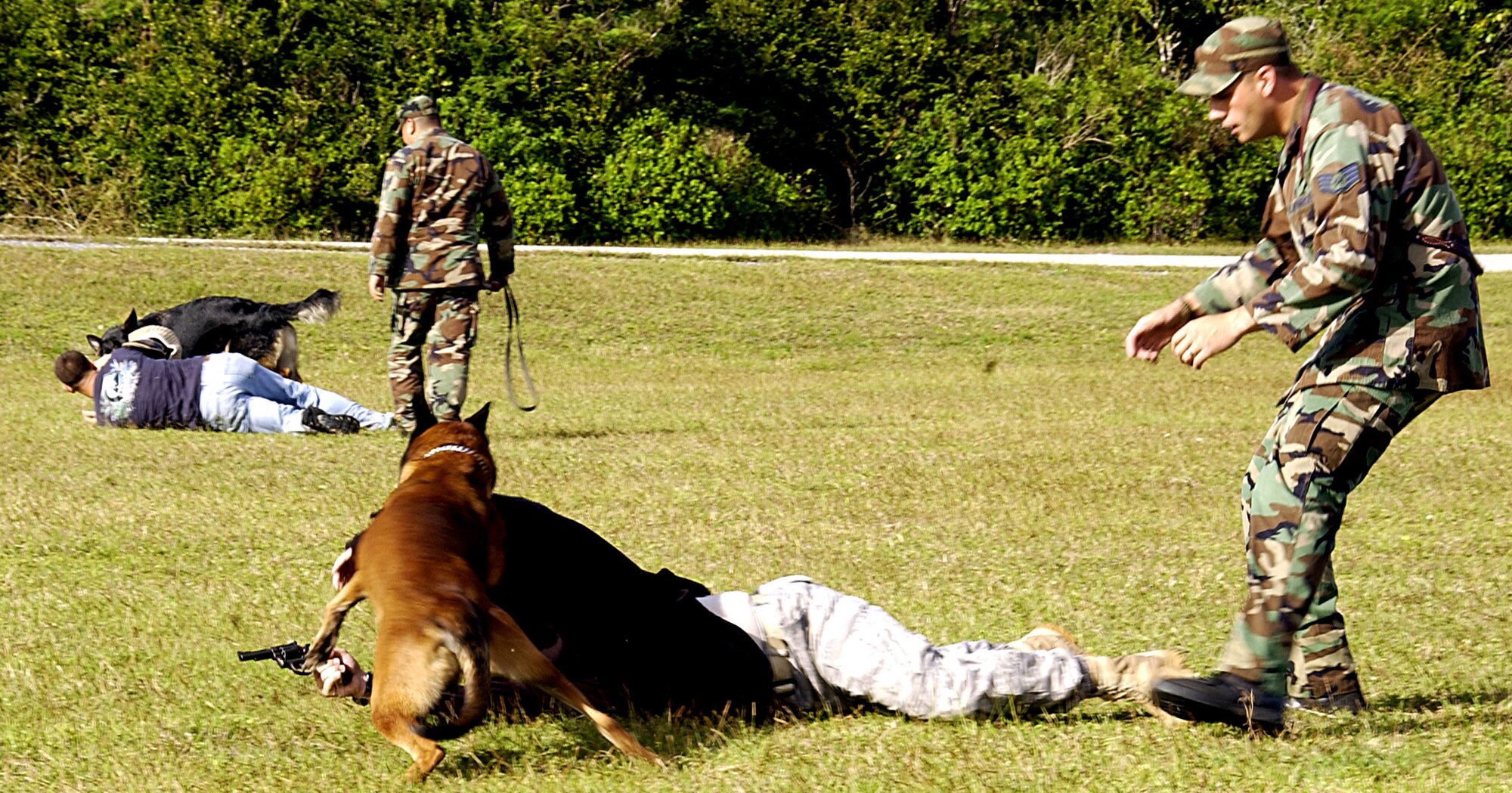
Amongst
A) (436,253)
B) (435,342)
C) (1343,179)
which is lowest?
(435,342)

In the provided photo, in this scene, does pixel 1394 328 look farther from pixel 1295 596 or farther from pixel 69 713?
pixel 69 713

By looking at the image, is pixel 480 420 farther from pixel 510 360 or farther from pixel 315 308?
pixel 510 360

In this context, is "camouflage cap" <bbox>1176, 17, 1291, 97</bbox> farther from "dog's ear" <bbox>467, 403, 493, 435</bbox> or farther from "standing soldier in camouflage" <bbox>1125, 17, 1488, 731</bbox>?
"dog's ear" <bbox>467, 403, 493, 435</bbox>

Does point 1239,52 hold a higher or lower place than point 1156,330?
higher

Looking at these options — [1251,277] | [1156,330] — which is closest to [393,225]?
[1156,330]

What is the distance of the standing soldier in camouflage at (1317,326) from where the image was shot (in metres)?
4.02

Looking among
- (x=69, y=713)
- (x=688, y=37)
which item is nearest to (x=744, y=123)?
(x=688, y=37)

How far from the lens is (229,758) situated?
4305 mm

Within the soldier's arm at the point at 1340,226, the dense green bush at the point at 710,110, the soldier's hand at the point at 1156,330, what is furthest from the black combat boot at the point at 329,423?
the dense green bush at the point at 710,110

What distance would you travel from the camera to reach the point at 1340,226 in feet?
13.0

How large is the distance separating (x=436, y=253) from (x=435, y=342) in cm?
55

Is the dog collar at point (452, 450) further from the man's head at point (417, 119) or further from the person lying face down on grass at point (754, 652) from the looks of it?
the man's head at point (417, 119)

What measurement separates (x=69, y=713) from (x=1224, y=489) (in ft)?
20.2

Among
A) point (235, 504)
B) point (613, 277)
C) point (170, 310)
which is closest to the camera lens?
point (235, 504)
